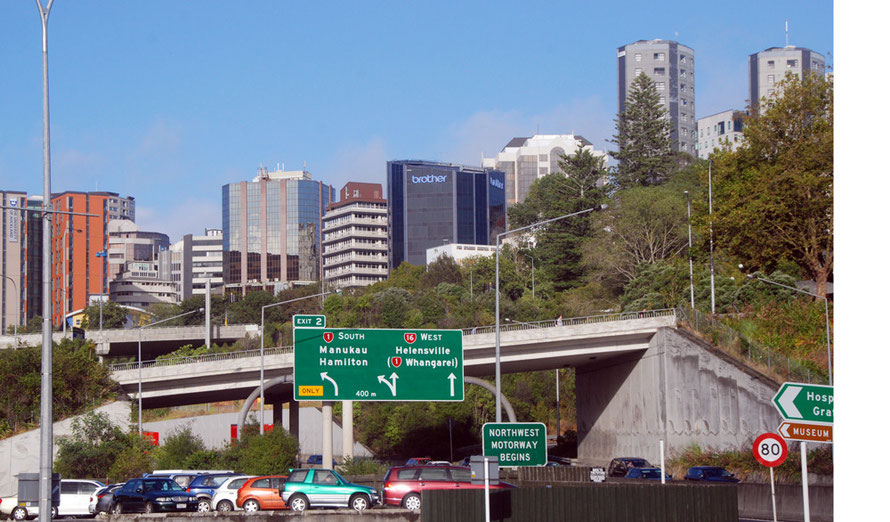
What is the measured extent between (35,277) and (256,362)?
157244 millimetres

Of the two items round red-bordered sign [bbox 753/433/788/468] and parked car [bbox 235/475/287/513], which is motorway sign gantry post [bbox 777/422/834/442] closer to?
round red-bordered sign [bbox 753/433/788/468]

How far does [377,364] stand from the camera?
3794 centimetres

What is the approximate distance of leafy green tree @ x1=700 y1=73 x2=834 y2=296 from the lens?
5253 centimetres

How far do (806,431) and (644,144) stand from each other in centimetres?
11875

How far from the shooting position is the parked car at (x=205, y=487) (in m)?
33.8

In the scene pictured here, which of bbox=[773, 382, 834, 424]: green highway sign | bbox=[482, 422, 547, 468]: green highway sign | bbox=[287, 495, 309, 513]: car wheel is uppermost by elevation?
bbox=[773, 382, 834, 424]: green highway sign

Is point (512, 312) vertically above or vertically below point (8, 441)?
above

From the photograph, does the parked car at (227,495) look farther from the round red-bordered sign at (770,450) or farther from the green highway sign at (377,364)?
the round red-bordered sign at (770,450)

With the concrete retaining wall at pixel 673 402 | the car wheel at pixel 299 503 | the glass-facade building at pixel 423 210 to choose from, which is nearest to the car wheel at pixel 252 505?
the car wheel at pixel 299 503

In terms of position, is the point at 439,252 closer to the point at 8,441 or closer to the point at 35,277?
the point at 35,277

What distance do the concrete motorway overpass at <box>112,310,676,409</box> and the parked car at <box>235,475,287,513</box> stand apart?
83.5 ft

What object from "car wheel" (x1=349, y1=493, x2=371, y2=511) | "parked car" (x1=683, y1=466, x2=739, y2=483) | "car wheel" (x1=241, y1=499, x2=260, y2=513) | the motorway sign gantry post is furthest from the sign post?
"parked car" (x1=683, y1=466, x2=739, y2=483)
